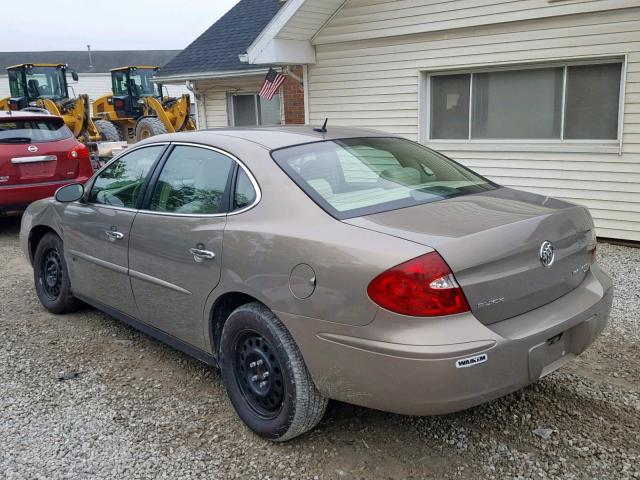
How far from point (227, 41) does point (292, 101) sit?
2858mm

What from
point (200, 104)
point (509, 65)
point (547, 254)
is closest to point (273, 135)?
point (547, 254)

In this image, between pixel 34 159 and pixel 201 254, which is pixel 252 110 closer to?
pixel 34 159

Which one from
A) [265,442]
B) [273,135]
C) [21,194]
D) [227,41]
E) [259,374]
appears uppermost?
[227,41]

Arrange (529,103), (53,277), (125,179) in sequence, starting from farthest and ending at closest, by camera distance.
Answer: (529,103) → (53,277) → (125,179)

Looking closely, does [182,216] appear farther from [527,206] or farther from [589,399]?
[589,399]

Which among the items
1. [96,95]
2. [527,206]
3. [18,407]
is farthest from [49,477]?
[96,95]

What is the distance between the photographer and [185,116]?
18000 mm

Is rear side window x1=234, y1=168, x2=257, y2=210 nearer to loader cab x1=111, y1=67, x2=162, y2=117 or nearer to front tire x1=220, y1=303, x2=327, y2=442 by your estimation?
front tire x1=220, y1=303, x2=327, y2=442

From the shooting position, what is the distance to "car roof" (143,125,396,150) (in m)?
3.57

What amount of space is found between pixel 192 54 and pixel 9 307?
8949 mm

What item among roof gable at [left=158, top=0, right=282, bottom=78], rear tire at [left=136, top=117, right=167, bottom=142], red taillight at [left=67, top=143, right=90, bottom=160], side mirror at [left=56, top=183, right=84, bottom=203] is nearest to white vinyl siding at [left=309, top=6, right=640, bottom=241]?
roof gable at [left=158, top=0, right=282, bottom=78]

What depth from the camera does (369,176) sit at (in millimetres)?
3414

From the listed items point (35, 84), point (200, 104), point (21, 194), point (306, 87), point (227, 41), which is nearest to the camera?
point (21, 194)

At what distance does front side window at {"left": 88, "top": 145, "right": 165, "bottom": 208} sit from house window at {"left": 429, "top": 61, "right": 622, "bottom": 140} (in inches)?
219
